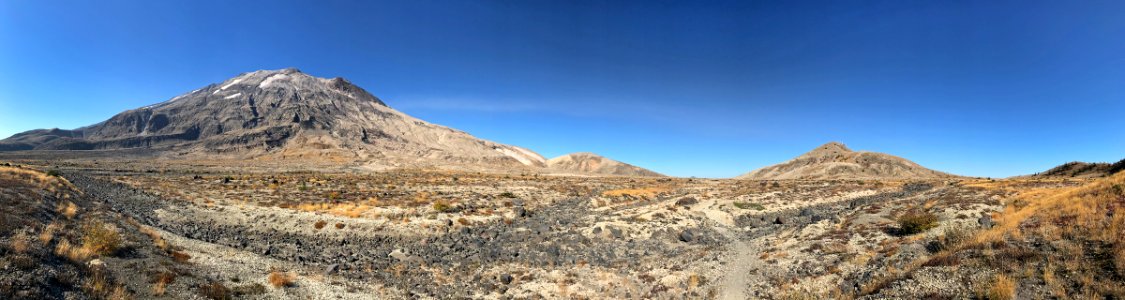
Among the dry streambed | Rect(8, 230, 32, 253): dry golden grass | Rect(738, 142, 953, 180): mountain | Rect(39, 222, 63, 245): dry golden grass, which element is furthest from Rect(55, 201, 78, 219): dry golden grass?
Rect(738, 142, 953, 180): mountain

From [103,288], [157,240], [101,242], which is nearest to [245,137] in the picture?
[157,240]

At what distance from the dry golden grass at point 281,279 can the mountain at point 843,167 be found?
411 feet

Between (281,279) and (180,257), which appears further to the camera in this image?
(180,257)

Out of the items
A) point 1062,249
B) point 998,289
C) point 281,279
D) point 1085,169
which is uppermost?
point 1085,169

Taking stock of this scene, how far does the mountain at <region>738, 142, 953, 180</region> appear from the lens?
124 m

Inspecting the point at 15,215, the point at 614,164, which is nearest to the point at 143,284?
the point at 15,215

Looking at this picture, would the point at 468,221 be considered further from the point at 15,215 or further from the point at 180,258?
the point at 15,215

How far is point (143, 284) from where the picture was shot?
11352 mm

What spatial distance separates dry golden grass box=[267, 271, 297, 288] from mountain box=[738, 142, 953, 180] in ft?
411

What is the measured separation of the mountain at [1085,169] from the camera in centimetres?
7831

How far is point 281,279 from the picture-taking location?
14.6 meters

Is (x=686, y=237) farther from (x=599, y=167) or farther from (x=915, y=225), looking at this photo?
(x=599, y=167)

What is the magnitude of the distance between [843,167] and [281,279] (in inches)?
5818

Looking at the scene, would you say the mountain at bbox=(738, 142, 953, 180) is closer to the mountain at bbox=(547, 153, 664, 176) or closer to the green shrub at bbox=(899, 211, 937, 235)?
the mountain at bbox=(547, 153, 664, 176)
